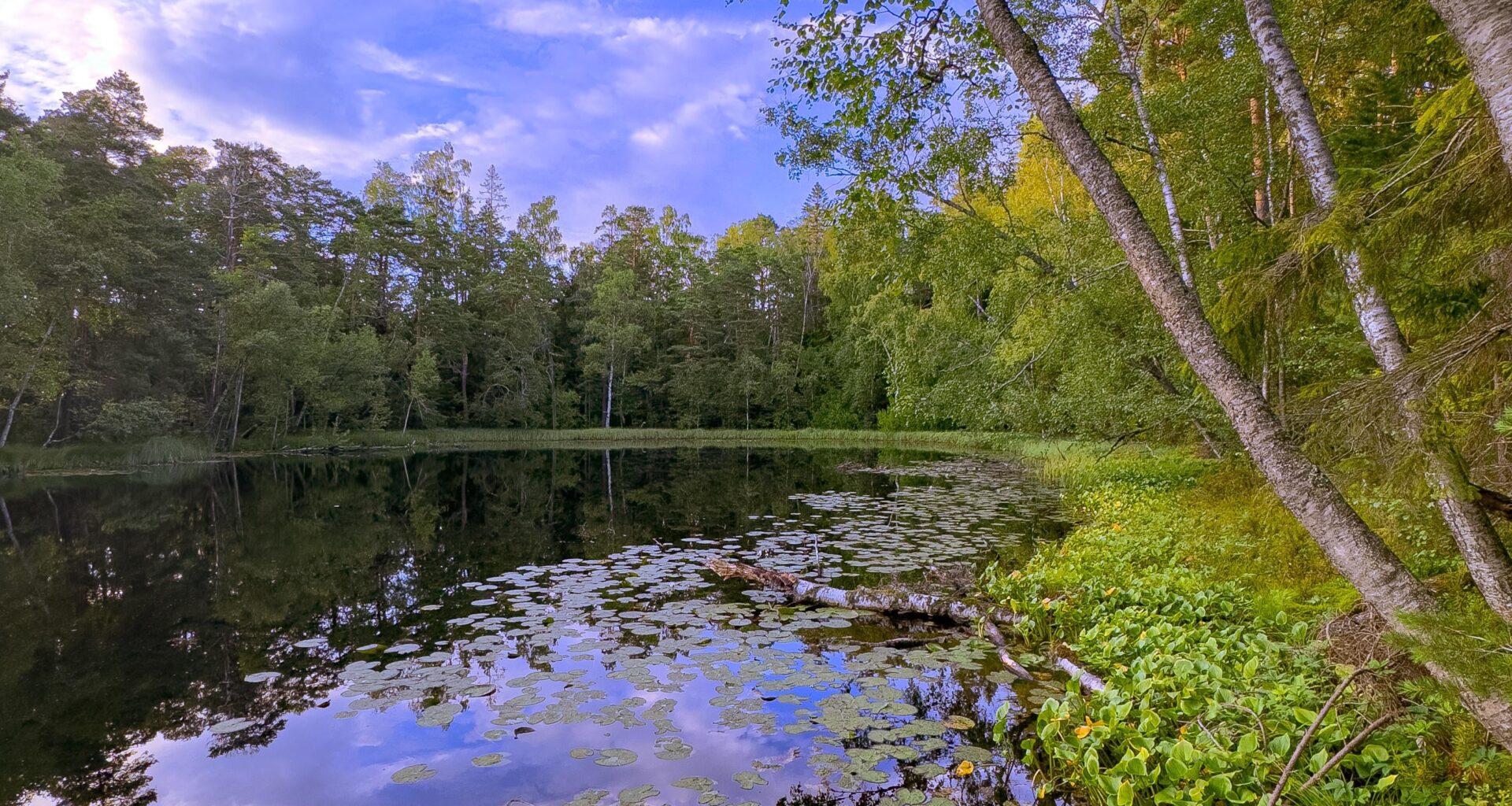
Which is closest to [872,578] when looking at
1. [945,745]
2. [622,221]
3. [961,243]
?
[945,745]

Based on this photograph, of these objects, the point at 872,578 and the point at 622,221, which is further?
the point at 622,221

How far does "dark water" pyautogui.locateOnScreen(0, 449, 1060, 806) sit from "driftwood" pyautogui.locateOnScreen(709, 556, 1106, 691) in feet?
0.76

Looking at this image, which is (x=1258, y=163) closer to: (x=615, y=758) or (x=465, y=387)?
(x=615, y=758)

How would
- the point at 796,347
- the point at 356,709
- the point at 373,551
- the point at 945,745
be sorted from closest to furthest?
the point at 945,745 → the point at 356,709 → the point at 373,551 → the point at 796,347

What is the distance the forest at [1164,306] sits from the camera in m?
2.64

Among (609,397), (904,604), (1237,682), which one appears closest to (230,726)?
(904,604)

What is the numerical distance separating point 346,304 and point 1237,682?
40.2 meters

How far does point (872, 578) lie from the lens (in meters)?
7.43

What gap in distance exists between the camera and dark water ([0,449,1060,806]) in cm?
365

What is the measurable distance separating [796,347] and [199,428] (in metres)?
30.6

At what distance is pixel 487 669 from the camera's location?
5035 mm

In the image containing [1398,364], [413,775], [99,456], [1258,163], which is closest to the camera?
[1398,364]

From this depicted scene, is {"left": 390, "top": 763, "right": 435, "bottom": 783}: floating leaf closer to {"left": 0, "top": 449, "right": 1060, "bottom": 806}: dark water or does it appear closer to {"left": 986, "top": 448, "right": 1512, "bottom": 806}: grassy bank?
{"left": 0, "top": 449, "right": 1060, "bottom": 806}: dark water

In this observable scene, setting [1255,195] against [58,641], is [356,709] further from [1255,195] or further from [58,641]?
[1255,195]
